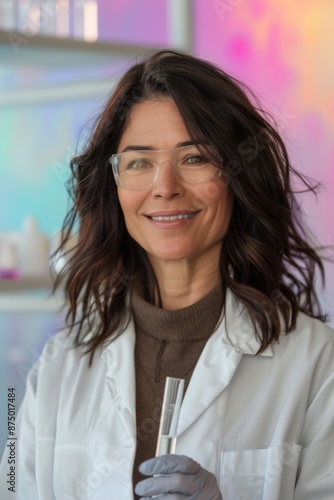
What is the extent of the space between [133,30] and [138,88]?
5.54 ft

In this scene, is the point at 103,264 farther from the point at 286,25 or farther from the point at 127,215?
the point at 286,25

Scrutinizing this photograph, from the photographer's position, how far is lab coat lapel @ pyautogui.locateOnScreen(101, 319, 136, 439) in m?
1.54

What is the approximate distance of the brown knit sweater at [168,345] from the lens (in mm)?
1573

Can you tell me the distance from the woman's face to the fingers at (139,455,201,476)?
0.39m

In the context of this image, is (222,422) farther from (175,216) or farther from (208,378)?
(175,216)

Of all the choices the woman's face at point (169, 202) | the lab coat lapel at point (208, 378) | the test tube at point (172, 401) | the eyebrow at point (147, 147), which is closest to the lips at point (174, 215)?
the woman's face at point (169, 202)

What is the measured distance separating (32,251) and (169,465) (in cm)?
100

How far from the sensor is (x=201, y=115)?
1514 millimetres

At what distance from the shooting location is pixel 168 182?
1511mm

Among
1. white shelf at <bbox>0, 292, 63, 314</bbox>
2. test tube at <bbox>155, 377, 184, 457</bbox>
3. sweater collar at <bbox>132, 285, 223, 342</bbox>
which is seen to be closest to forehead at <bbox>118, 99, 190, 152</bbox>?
sweater collar at <bbox>132, 285, 223, 342</bbox>

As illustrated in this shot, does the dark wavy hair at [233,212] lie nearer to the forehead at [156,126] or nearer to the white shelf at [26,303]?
the forehead at [156,126]

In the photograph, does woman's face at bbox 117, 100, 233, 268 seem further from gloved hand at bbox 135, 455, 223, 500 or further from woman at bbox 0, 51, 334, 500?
gloved hand at bbox 135, 455, 223, 500

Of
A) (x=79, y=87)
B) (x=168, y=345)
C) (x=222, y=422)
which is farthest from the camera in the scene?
(x=79, y=87)

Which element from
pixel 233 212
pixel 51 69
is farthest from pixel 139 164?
pixel 51 69
